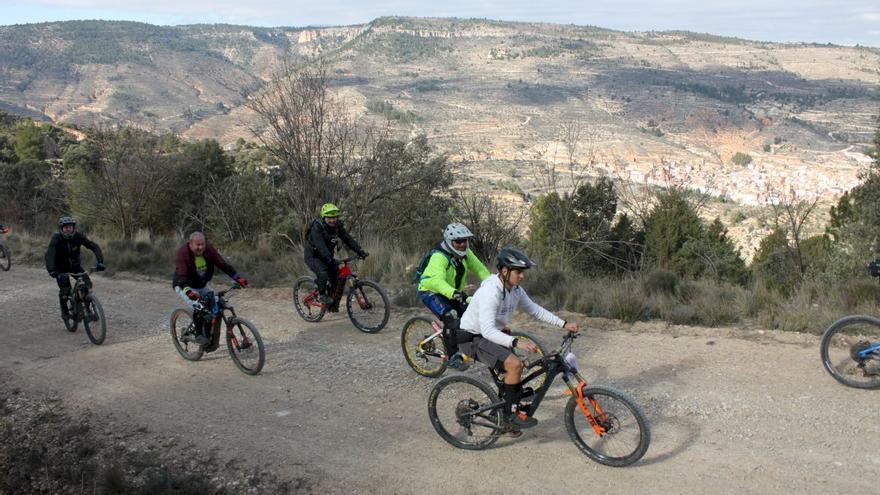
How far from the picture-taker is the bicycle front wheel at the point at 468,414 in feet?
17.9

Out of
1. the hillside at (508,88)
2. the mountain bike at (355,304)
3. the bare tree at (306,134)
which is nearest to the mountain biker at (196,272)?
the mountain bike at (355,304)

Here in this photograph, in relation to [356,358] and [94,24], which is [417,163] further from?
[94,24]

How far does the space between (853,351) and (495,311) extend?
12.5 ft

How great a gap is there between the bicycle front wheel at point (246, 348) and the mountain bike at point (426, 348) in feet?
5.62

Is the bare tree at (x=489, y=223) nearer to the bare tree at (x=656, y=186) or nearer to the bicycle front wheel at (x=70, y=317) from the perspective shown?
the bare tree at (x=656, y=186)

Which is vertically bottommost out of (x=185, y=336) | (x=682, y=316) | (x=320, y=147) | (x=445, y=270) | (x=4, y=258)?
(x=4, y=258)

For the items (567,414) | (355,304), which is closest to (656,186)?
(355,304)

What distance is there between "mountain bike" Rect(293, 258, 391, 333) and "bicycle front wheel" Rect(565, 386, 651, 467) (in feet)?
14.2

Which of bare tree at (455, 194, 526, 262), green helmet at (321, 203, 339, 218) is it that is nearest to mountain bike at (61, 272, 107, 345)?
green helmet at (321, 203, 339, 218)

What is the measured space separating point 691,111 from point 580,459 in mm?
134118

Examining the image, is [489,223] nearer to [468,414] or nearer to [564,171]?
[564,171]

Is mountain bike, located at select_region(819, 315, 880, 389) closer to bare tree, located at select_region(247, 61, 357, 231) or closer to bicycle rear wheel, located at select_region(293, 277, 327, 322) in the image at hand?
bicycle rear wheel, located at select_region(293, 277, 327, 322)

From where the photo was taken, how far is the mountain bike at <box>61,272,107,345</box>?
363 inches

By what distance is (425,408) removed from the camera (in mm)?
6438
